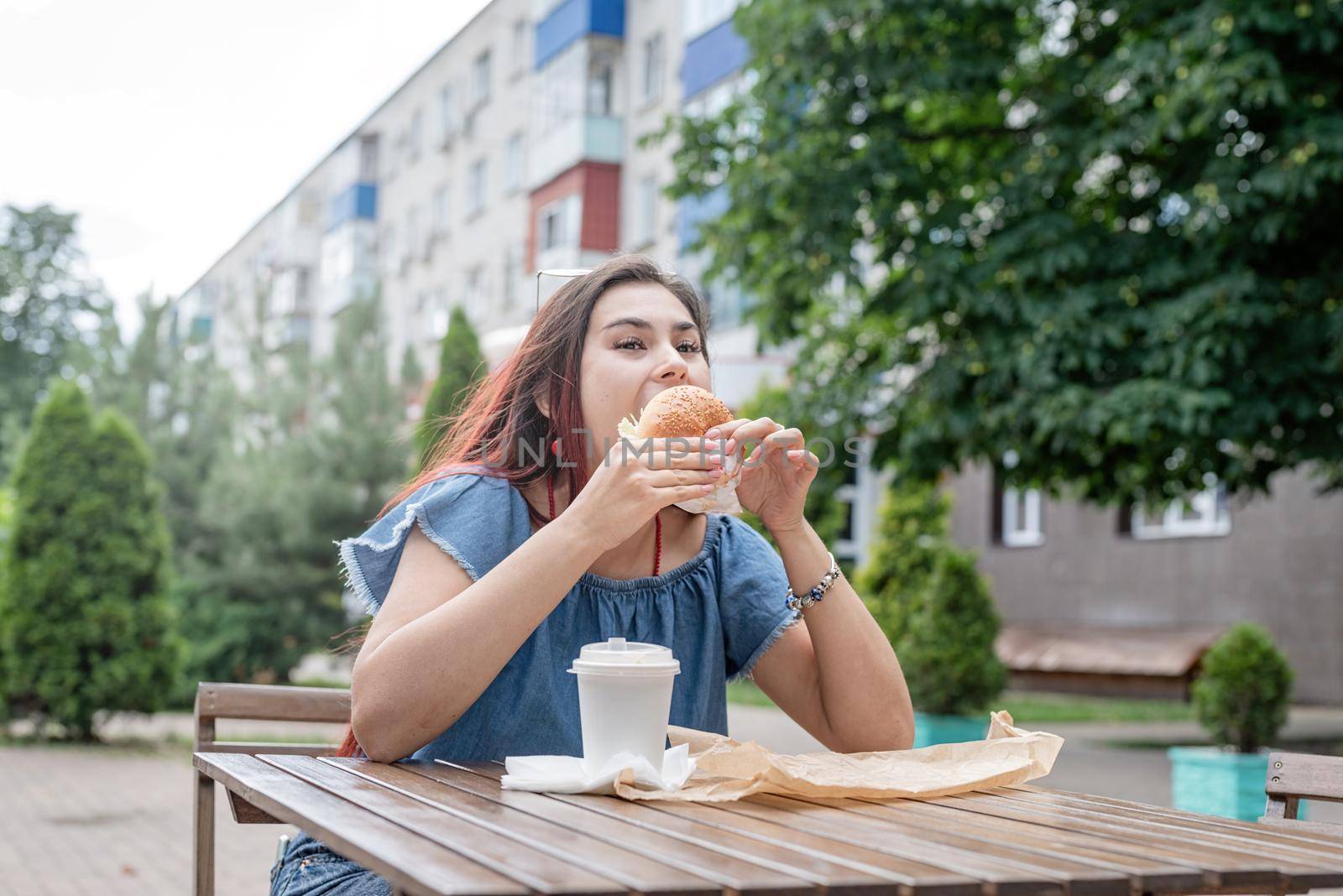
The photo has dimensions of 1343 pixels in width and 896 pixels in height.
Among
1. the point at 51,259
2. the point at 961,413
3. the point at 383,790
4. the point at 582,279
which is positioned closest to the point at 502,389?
the point at 582,279

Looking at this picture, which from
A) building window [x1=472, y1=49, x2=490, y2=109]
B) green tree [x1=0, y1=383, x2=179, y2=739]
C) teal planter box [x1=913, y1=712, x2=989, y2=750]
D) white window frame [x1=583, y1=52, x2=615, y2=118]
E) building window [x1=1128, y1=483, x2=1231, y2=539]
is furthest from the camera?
building window [x1=472, y1=49, x2=490, y2=109]

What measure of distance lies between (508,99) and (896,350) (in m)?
20.3

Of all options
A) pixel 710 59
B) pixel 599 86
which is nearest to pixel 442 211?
pixel 599 86

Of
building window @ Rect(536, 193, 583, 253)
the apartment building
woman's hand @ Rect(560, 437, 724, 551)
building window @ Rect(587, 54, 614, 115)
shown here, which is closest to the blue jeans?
woman's hand @ Rect(560, 437, 724, 551)

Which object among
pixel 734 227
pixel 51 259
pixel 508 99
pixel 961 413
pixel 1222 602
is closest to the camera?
pixel 961 413

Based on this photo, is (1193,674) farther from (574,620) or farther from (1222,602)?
(574,620)

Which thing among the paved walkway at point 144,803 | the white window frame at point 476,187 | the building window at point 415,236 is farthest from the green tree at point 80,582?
the building window at point 415,236

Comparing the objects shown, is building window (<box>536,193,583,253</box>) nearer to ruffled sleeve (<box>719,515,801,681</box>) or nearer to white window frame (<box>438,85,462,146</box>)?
white window frame (<box>438,85,462,146</box>)

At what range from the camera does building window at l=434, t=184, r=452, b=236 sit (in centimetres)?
3197

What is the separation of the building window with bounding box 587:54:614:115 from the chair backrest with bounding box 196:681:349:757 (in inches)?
928

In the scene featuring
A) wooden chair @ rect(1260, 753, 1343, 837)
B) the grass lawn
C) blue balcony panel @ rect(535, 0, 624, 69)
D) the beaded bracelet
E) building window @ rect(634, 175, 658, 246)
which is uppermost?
blue balcony panel @ rect(535, 0, 624, 69)

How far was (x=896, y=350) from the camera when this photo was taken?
10750 millimetres

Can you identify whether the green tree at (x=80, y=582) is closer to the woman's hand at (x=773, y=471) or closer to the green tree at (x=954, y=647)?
the green tree at (x=954, y=647)

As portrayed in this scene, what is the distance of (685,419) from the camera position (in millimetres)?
2266
